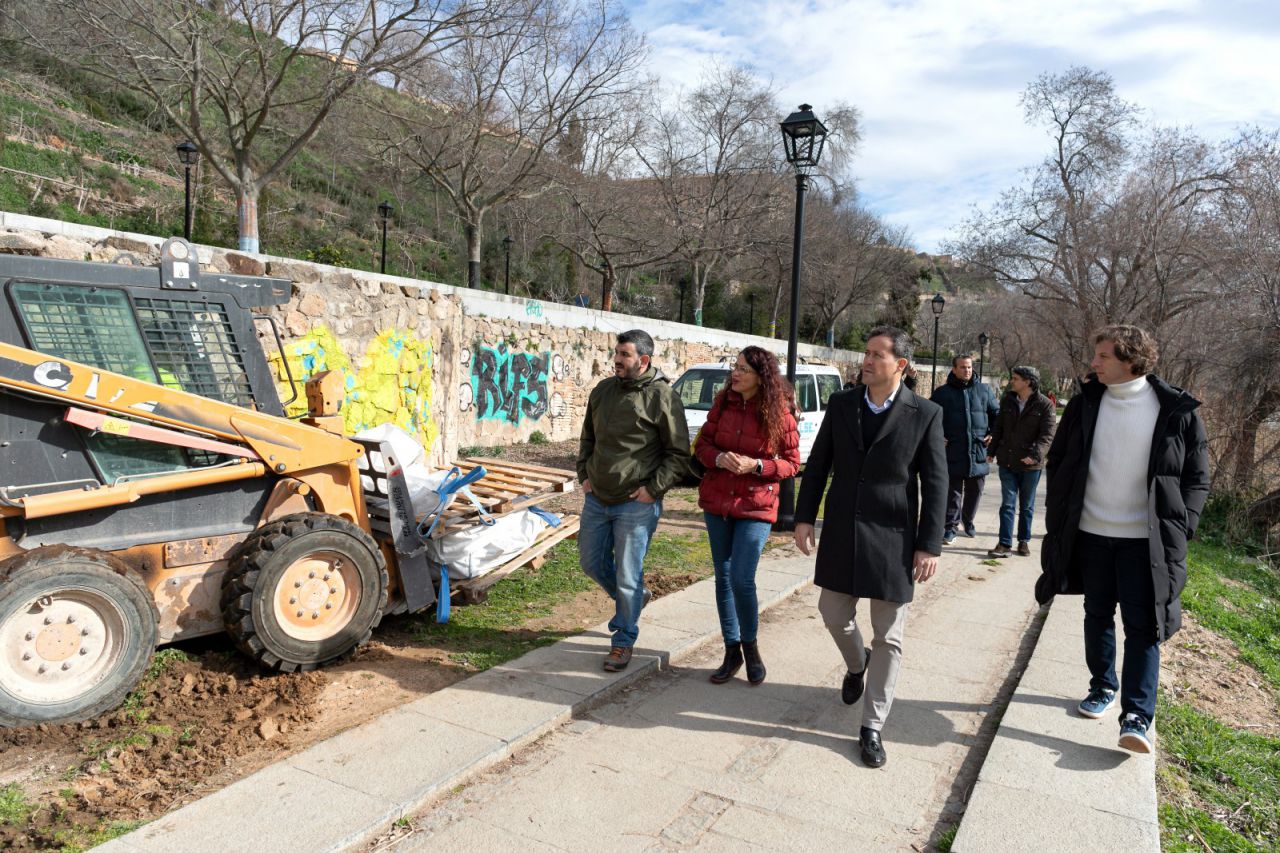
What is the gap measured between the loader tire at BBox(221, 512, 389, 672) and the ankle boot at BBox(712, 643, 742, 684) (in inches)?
77.6

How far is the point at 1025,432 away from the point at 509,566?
5.24 m

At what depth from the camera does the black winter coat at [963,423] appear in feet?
26.7

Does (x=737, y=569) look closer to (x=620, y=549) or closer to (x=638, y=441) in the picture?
(x=620, y=549)

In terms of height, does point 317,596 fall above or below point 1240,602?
above

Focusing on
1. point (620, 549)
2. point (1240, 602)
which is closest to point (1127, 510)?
point (620, 549)

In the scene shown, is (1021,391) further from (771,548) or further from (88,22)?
(88,22)

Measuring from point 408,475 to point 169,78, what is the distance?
1570 cm

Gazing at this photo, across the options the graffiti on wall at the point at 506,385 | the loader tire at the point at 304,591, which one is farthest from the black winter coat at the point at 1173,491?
the graffiti on wall at the point at 506,385

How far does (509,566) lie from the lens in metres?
5.92

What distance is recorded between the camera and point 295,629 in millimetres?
4293

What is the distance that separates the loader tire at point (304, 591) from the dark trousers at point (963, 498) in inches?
241

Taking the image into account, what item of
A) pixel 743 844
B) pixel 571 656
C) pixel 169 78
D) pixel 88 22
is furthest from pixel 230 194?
pixel 743 844

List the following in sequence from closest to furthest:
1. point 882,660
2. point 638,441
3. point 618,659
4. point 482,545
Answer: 1. point 882,660
2. point 638,441
3. point 618,659
4. point 482,545

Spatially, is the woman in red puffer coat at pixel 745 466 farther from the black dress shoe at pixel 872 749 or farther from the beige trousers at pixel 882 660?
the black dress shoe at pixel 872 749
